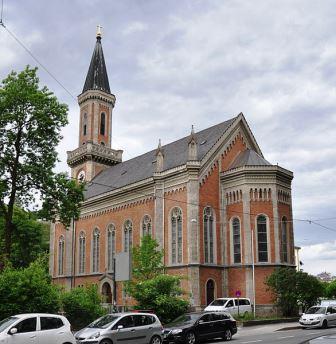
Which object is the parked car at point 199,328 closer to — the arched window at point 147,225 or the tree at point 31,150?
the tree at point 31,150

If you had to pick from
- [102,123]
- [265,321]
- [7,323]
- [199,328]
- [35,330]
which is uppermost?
[102,123]

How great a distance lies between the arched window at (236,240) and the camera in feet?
130

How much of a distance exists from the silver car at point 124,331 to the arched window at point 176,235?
64.6 feet

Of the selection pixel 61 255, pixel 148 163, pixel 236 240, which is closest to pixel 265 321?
pixel 236 240

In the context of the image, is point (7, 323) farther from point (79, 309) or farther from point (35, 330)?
point (79, 309)

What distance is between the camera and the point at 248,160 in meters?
41.6

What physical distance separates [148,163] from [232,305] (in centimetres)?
2153

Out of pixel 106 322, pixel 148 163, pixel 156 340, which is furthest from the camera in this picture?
pixel 148 163

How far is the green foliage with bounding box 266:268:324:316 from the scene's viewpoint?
35.4 meters

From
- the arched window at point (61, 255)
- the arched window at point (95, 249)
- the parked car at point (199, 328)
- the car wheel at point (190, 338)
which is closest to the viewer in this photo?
the parked car at point (199, 328)

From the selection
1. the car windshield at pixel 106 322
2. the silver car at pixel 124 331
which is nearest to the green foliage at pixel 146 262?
the silver car at pixel 124 331

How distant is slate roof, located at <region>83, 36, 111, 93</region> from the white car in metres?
52.2

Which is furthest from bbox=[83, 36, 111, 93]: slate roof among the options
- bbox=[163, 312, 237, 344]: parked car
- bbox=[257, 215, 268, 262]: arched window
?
bbox=[163, 312, 237, 344]: parked car

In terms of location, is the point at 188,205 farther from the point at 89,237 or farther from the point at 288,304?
the point at 89,237
